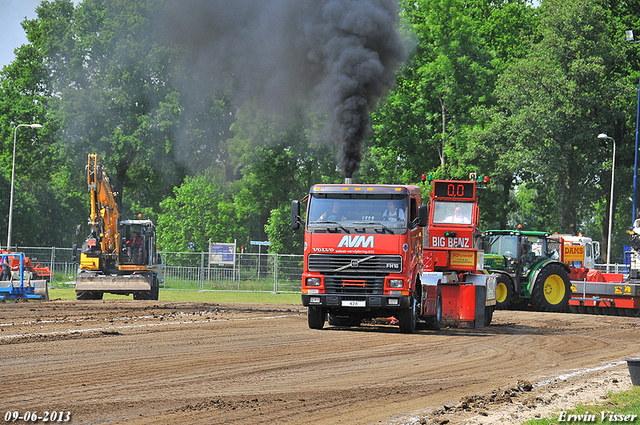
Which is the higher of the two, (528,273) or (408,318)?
(528,273)

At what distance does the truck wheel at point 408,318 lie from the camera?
16.3 metres

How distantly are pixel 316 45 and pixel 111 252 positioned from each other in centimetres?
1175

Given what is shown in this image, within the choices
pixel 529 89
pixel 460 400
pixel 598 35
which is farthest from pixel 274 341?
pixel 598 35

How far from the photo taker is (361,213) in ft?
52.4

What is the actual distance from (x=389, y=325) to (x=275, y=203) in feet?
104

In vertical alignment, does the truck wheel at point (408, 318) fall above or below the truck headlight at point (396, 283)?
below

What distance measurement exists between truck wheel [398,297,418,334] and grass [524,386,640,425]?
24.4ft

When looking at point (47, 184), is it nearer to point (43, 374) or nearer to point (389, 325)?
point (389, 325)

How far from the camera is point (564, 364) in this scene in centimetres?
1230

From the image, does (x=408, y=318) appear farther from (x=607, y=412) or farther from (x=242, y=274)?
(x=242, y=274)

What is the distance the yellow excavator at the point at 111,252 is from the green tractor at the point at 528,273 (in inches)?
497

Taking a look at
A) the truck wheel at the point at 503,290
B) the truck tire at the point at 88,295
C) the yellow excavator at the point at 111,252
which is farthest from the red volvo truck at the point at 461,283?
the truck tire at the point at 88,295

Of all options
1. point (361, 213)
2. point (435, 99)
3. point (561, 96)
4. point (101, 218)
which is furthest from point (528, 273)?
point (435, 99)

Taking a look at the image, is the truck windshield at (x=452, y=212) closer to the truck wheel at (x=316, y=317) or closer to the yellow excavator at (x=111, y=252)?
the truck wheel at (x=316, y=317)
